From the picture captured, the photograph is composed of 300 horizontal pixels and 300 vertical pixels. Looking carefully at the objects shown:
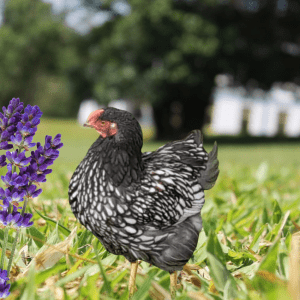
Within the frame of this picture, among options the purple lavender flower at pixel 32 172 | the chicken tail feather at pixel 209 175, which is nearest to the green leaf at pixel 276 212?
the chicken tail feather at pixel 209 175

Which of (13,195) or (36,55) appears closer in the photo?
(13,195)

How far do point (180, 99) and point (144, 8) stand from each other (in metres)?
4.43

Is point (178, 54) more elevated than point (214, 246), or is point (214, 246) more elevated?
point (178, 54)

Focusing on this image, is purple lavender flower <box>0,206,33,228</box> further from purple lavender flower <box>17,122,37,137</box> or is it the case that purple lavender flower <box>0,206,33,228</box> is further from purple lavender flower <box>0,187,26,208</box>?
purple lavender flower <box>17,122,37,137</box>

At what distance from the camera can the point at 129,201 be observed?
1.47 m

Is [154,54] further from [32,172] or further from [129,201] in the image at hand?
[32,172]

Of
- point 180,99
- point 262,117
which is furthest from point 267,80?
point 262,117

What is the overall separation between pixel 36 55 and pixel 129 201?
99.0 feet

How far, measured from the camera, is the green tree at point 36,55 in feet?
67.5

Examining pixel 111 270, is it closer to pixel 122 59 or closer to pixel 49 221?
pixel 49 221

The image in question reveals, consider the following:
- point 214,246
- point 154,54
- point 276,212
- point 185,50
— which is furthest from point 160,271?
point 154,54

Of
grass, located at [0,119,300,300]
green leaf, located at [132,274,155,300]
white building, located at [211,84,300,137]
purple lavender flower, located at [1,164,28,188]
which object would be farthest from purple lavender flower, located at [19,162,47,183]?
white building, located at [211,84,300,137]

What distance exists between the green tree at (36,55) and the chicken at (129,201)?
1637cm

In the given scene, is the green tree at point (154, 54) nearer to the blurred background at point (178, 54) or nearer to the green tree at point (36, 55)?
the blurred background at point (178, 54)
